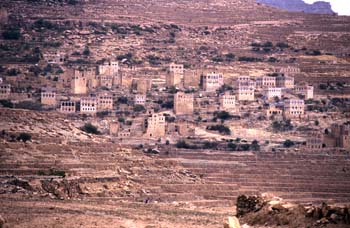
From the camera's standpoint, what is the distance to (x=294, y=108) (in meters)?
65.5

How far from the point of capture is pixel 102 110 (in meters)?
64.0

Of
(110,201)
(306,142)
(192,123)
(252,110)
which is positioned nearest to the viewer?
(110,201)

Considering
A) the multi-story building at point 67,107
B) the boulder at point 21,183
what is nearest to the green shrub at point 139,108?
the multi-story building at point 67,107

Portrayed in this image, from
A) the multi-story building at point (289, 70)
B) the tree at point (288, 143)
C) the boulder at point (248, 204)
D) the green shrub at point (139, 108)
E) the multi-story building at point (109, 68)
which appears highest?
the boulder at point (248, 204)

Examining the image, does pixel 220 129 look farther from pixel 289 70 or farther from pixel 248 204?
pixel 248 204

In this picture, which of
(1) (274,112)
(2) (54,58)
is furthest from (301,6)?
(1) (274,112)

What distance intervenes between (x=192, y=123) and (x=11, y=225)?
3341 centimetres

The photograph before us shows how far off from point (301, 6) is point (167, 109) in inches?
2657

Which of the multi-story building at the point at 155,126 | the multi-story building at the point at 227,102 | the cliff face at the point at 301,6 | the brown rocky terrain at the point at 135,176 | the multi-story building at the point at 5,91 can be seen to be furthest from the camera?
the cliff face at the point at 301,6

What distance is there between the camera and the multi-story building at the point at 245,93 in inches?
2677

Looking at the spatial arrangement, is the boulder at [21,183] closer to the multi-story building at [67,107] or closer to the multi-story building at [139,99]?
the multi-story building at [67,107]

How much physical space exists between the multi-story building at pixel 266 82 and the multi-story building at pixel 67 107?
11.3m

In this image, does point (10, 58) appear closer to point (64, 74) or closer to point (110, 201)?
point (64, 74)

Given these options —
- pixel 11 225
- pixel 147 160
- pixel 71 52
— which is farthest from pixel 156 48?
pixel 11 225
